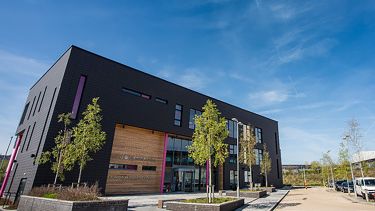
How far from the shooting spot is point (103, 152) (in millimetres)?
19703

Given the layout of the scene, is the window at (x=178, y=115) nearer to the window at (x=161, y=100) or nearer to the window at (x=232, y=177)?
the window at (x=161, y=100)

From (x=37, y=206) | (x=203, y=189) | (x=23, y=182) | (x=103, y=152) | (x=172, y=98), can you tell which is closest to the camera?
(x=37, y=206)

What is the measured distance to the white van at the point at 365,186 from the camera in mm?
19278

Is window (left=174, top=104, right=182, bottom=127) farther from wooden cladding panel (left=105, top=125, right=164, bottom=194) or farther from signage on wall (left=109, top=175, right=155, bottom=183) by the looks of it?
signage on wall (left=109, top=175, right=155, bottom=183)

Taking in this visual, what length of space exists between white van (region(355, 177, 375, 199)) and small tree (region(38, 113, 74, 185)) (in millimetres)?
23981

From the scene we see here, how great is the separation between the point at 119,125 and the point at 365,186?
22960 mm

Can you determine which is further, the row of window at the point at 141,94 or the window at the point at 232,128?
the window at the point at 232,128

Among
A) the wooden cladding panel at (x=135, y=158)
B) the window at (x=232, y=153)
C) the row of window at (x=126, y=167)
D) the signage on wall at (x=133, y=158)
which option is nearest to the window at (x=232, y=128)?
the window at (x=232, y=153)

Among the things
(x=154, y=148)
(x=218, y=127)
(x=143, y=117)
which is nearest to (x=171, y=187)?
(x=154, y=148)

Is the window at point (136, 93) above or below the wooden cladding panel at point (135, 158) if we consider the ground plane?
above

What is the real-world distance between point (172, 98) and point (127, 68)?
6.40 m

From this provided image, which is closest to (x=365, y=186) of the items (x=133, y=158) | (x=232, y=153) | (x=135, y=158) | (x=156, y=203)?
(x=232, y=153)

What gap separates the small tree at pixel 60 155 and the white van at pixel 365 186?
944 inches

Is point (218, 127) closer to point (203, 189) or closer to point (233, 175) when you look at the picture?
point (203, 189)
